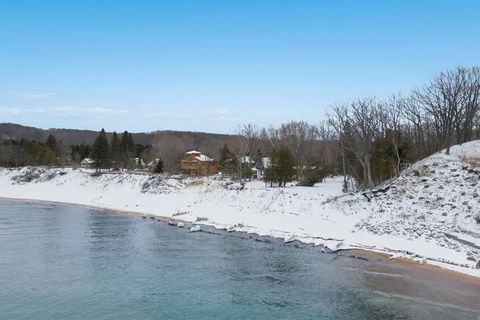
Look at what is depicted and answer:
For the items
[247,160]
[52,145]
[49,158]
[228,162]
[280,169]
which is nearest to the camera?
[280,169]

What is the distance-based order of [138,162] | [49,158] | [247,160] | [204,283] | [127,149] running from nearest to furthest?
[204,283], [247,160], [49,158], [127,149], [138,162]

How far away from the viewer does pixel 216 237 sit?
91.2ft

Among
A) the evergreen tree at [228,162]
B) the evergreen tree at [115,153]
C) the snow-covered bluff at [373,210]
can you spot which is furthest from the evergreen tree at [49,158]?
the snow-covered bluff at [373,210]

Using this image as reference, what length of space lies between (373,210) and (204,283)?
A: 16129 mm

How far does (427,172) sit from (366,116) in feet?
33.5

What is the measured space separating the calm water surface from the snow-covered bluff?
3.46 m

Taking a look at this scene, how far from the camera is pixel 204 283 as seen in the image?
17.3 metres

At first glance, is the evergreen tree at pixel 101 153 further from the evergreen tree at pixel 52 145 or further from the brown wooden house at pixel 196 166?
the evergreen tree at pixel 52 145

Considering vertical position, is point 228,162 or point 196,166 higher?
point 228,162

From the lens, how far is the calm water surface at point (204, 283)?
14.1m

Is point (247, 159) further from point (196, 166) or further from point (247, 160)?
point (196, 166)

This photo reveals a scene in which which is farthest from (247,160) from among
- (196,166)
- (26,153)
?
(26,153)

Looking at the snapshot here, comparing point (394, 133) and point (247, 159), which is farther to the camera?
point (247, 159)

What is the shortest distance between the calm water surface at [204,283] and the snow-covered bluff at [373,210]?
3460 millimetres
